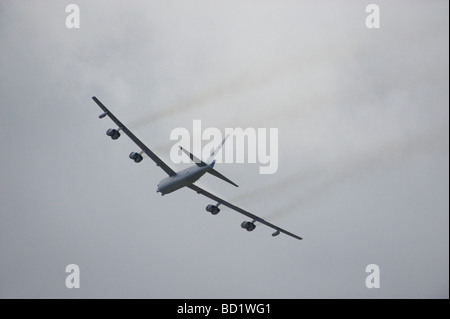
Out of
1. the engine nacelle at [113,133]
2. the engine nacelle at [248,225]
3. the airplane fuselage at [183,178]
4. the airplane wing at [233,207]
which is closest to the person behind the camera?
the airplane fuselage at [183,178]

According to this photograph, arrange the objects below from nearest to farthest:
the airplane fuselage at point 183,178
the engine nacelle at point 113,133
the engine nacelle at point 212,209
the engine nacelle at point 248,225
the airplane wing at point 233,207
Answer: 1. the airplane fuselage at point 183,178
2. the engine nacelle at point 113,133
3. the engine nacelle at point 212,209
4. the airplane wing at point 233,207
5. the engine nacelle at point 248,225

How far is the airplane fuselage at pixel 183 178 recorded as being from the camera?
66.2 m

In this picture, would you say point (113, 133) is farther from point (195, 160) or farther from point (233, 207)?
point (233, 207)

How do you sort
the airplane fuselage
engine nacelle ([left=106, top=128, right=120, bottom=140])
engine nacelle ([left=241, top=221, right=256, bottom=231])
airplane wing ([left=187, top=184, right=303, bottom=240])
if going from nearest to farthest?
the airplane fuselage → engine nacelle ([left=106, top=128, right=120, bottom=140]) → airplane wing ([left=187, top=184, right=303, bottom=240]) → engine nacelle ([left=241, top=221, right=256, bottom=231])

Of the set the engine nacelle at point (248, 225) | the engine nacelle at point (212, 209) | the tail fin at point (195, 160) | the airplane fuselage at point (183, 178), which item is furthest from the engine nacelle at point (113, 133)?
the engine nacelle at point (248, 225)

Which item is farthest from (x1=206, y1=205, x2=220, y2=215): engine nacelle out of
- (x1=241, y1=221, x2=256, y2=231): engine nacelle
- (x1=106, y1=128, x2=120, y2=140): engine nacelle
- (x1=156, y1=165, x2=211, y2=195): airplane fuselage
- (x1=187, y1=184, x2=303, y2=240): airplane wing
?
(x1=106, y1=128, x2=120, y2=140): engine nacelle

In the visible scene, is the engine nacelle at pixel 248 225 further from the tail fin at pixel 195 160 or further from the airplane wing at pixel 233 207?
the tail fin at pixel 195 160

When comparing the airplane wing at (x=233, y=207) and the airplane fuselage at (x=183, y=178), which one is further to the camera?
the airplane wing at (x=233, y=207)

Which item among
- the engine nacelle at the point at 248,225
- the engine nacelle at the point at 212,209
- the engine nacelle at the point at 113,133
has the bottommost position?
the engine nacelle at the point at 248,225

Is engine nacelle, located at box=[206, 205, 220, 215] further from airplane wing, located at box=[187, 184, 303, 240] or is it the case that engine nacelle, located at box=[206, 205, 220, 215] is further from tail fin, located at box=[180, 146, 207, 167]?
tail fin, located at box=[180, 146, 207, 167]

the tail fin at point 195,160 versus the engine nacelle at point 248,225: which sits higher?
the tail fin at point 195,160

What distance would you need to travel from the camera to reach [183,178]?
67312 mm

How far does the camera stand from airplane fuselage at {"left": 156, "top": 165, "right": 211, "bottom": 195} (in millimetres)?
66188
